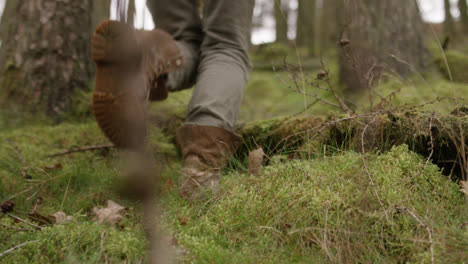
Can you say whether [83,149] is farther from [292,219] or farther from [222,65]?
[292,219]

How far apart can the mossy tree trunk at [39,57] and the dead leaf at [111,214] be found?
6.49 ft

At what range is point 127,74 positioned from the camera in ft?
1.39

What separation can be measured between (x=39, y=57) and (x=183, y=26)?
5.33ft

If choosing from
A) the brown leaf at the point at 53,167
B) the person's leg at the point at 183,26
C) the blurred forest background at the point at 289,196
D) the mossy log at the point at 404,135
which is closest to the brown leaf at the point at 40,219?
the blurred forest background at the point at 289,196

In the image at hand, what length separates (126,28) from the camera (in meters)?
0.41

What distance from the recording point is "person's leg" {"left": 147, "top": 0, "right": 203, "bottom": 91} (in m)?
2.28

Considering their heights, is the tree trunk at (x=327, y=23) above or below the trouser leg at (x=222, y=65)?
above

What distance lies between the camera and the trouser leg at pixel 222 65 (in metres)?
1.94

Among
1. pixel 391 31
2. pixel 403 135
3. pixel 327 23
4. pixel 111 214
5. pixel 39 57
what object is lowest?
pixel 111 214

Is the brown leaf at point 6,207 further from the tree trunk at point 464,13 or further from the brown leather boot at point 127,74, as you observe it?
the tree trunk at point 464,13

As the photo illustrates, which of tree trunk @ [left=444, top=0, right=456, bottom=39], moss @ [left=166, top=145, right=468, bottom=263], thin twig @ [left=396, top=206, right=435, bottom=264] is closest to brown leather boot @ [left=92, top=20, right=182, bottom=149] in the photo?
moss @ [left=166, top=145, right=468, bottom=263]

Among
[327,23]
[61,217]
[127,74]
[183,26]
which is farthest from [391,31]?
[327,23]

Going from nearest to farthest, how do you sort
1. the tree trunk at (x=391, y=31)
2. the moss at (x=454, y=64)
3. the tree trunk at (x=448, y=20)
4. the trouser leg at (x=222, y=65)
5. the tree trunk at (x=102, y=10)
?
the tree trunk at (x=102, y=10) < the trouser leg at (x=222, y=65) < the tree trunk at (x=391, y=31) < the moss at (x=454, y=64) < the tree trunk at (x=448, y=20)

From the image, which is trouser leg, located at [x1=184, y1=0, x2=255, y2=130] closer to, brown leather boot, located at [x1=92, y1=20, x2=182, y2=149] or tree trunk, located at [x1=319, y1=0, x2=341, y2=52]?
brown leather boot, located at [x1=92, y1=20, x2=182, y2=149]
